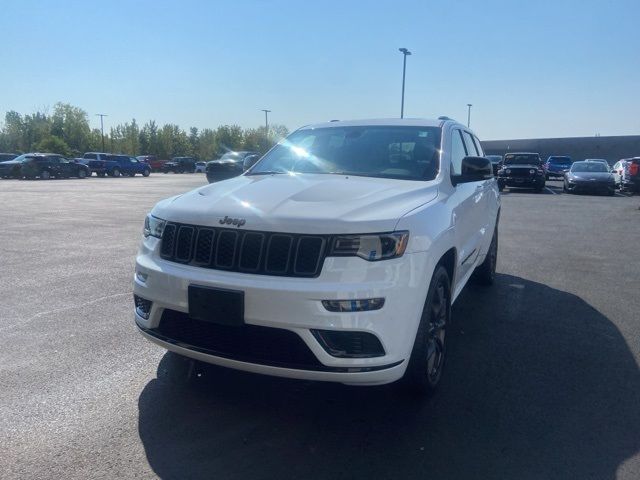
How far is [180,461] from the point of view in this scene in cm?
293

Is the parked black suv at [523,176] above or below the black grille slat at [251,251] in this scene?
below

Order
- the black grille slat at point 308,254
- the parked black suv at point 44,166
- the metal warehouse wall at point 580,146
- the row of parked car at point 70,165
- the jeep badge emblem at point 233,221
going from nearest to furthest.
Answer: the black grille slat at point 308,254 < the jeep badge emblem at point 233,221 < the row of parked car at point 70,165 < the parked black suv at point 44,166 < the metal warehouse wall at point 580,146

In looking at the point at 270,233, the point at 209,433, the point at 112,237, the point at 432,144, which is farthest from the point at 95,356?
the point at 112,237

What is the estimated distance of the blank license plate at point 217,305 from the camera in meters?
3.05

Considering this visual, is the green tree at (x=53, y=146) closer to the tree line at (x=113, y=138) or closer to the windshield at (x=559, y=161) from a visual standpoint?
the tree line at (x=113, y=138)

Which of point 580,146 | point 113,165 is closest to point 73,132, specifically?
point 113,165

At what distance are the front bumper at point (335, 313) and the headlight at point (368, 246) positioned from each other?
40 millimetres

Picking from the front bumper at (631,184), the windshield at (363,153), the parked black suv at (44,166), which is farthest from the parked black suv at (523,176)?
the parked black suv at (44,166)

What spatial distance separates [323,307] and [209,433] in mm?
1048

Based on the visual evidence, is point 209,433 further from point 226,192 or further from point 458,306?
point 458,306

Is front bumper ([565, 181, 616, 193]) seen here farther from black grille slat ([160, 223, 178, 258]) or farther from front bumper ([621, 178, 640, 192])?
black grille slat ([160, 223, 178, 258])

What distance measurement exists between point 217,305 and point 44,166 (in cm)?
3844

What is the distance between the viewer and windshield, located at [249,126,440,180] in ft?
14.6

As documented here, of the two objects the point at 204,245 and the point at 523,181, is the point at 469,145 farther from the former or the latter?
the point at 523,181
